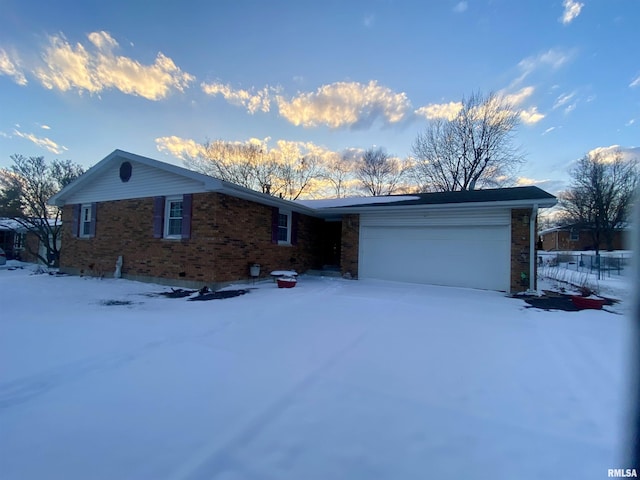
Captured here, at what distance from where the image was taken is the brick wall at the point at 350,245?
37.1ft

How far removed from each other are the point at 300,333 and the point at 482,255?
24.5ft

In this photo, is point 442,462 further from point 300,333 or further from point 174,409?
point 300,333

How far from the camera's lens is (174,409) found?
243 centimetres

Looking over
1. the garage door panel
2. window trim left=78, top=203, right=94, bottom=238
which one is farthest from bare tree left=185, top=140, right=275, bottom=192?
the garage door panel

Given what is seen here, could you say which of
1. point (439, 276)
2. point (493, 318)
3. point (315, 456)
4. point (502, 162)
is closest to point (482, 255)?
point (439, 276)

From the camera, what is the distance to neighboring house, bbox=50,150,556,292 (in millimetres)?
8766

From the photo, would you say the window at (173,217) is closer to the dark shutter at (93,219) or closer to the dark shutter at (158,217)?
the dark shutter at (158,217)

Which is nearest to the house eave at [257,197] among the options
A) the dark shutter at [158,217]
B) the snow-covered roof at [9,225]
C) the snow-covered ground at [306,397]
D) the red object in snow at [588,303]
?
the dark shutter at [158,217]

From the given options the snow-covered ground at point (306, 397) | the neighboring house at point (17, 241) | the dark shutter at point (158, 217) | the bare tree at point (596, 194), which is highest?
the bare tree at point (596, 194)

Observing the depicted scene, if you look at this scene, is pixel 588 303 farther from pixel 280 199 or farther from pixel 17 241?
pixel 17 241

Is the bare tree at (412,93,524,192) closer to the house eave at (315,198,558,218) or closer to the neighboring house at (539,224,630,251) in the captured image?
the house eave at (315,198,558,218)

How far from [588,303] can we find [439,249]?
4.02 m

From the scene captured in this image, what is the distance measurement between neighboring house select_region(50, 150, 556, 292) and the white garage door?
3cm

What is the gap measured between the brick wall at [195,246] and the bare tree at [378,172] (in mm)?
17167
